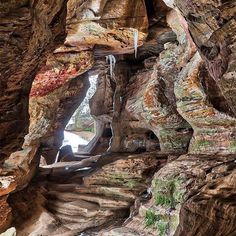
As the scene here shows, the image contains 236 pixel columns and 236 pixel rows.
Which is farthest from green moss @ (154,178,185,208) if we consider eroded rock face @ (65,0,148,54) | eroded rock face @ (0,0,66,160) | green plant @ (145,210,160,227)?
eroded rock face @ (65,0,148,54)

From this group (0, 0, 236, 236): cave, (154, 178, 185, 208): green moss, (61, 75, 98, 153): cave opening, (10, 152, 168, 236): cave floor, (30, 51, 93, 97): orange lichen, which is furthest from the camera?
(61, 75, 98, 153): cave opening

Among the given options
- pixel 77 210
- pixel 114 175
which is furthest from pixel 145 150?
pixel 77 210

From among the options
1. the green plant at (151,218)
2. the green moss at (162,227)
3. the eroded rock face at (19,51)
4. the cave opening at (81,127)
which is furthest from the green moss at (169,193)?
the cave opening at (81,127)

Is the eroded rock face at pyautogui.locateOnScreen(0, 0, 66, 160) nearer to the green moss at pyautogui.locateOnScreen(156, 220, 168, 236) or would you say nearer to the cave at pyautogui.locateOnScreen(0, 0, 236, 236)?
the cave at pyautogui.locateOnScreen(0, 0, 236, 236)

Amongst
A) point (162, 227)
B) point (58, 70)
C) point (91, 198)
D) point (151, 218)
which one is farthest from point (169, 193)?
point (58, 70)

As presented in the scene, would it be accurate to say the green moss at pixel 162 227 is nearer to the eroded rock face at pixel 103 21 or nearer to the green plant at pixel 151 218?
the green plant at pixel 151 218

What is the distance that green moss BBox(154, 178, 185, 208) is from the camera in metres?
10.2

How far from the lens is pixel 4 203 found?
40.2ft

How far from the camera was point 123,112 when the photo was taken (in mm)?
17922

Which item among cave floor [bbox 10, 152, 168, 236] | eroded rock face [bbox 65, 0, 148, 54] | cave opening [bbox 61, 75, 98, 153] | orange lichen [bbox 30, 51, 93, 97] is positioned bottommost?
cave opening [bbox 61, 75, 98, 153]

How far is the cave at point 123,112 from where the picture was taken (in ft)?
19.3

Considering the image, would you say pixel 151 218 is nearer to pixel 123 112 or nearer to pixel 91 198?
pixel 91 198

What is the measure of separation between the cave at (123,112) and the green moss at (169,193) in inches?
1.3

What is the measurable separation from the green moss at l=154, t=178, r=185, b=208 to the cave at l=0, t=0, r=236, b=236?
32 mm
